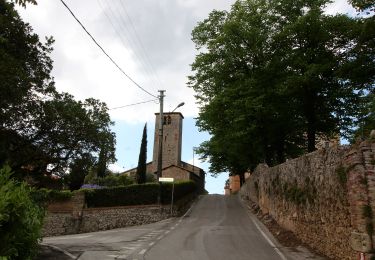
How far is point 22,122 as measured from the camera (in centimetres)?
1769

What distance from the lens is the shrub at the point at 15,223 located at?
283 inches

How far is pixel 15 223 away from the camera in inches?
297

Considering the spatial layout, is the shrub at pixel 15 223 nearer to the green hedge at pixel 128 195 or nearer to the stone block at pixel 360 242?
the stone block at pixel 360 242

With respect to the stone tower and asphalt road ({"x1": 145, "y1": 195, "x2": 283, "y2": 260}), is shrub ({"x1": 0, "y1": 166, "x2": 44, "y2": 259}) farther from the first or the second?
the stone tower

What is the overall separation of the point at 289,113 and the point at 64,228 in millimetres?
19347

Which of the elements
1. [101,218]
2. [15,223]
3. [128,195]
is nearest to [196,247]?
[15,223]

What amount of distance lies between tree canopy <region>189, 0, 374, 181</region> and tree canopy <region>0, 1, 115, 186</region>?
1040 cm

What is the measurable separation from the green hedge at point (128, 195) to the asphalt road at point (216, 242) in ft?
16.0

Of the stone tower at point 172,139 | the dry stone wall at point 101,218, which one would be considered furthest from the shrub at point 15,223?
the stone tower at point 172,139

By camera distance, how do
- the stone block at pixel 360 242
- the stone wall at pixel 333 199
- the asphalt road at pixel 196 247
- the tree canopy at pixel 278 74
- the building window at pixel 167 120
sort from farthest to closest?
the building window at pixel 167 120, the tree canopy at pixel 278 74, the asphalt road at pixel 196 247, the stone wall at pixel 333 199, the stone block at pixel 360 242

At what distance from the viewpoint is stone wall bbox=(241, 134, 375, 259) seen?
11000 millimetres

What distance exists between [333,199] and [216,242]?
19.2 ft

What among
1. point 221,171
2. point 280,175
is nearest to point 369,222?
point 280,175

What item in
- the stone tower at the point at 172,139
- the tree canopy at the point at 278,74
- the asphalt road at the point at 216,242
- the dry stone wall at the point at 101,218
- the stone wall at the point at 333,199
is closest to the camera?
the stone wall at the point at 333,199
